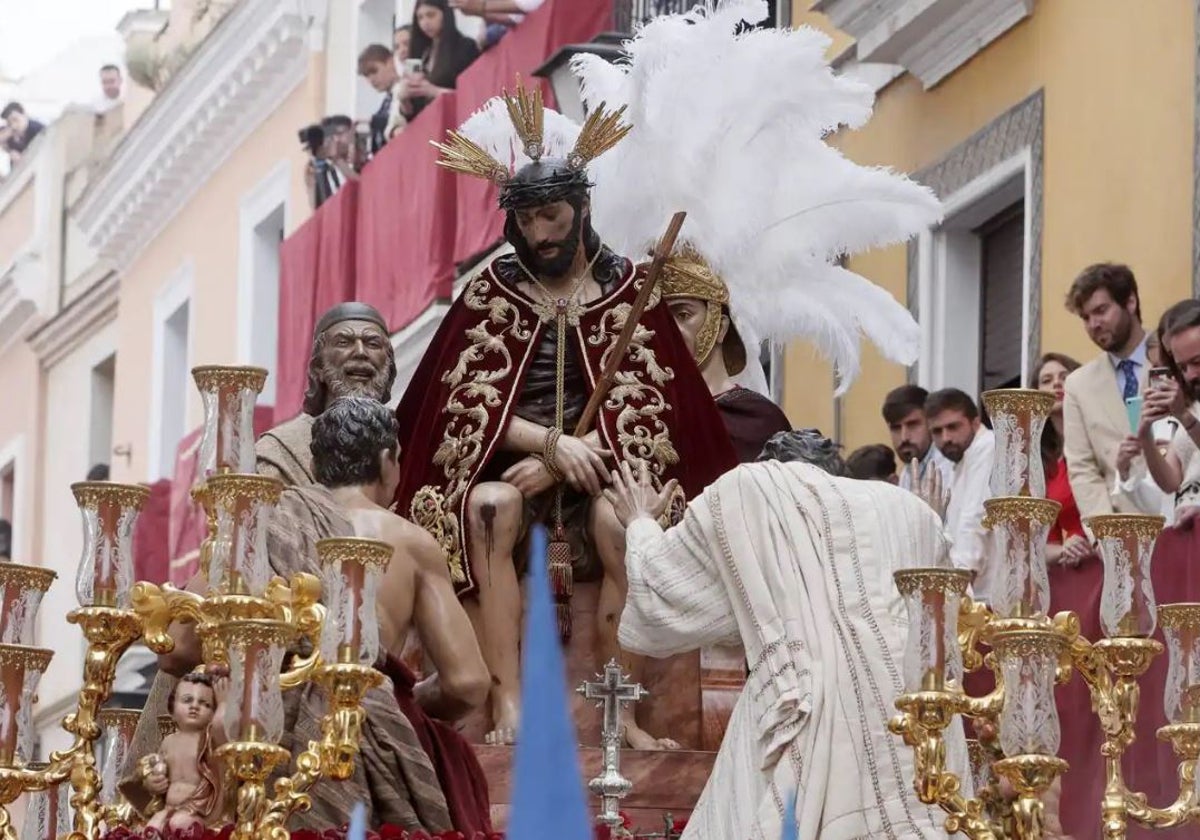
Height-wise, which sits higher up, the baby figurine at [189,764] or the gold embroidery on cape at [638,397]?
the gold embroidery on cape at [638,397]

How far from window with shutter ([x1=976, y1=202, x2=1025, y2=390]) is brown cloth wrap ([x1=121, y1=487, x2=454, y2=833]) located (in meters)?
6.79

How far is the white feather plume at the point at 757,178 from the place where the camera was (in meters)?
11.1

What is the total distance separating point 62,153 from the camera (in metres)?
34.1

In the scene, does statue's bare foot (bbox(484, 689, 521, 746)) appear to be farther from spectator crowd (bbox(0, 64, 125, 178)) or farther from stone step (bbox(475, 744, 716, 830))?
spectator crowd (bbox(0, 64, 125, 178))

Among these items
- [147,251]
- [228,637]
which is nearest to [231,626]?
[228,637]

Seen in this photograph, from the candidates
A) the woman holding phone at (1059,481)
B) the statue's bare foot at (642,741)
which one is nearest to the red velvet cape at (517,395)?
the statue's bare foot at (642,741)

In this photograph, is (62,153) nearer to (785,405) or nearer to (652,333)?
(785,405)

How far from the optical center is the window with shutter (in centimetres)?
1512

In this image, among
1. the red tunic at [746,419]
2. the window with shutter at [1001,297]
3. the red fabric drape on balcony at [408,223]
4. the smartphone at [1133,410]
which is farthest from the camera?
the red fabric drape on balcony at [408,223]

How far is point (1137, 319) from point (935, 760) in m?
3.90

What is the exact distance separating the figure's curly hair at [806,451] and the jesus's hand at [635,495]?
0.39 metres

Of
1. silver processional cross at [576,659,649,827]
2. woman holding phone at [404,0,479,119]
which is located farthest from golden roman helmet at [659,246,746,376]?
woman holding phone at [404,0,479,119]

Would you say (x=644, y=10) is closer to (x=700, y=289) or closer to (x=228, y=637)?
(x=700, y=289)

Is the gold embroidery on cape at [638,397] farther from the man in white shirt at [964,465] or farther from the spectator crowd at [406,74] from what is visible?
the spectator crowd at [406,74]
